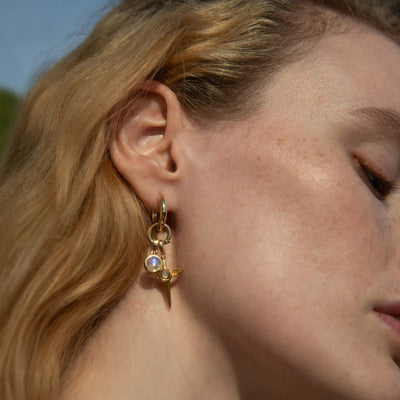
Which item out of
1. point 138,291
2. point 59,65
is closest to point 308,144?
point 138,291

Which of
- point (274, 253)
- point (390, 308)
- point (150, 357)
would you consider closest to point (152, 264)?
point (150, 357)

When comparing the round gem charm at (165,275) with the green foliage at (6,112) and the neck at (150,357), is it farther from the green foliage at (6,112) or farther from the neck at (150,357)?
the green foliage at (6,112)

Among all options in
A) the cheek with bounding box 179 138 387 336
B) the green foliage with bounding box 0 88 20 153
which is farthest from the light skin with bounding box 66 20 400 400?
the green foliage with bounding box 0 88 20 153

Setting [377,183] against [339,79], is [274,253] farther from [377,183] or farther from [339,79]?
[339,79]

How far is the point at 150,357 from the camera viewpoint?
1.51m

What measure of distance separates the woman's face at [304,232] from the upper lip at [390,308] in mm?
17

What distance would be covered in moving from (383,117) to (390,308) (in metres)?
0.59

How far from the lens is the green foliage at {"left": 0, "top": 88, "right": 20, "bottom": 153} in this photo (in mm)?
2205

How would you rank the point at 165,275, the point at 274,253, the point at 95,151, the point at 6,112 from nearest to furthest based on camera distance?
the point at 274,253 < the point at 165,275 < the point at 95,151 < the point at 6,112

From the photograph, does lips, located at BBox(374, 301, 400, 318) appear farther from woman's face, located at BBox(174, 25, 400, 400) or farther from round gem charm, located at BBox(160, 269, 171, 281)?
round gem charm, located at BBox(160, 269, 171, 281)

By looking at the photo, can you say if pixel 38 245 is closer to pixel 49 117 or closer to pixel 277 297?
pixel 49 117

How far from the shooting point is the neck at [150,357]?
148 cm

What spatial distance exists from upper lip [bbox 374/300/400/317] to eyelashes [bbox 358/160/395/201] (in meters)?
0.33

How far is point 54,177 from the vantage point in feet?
5.39
